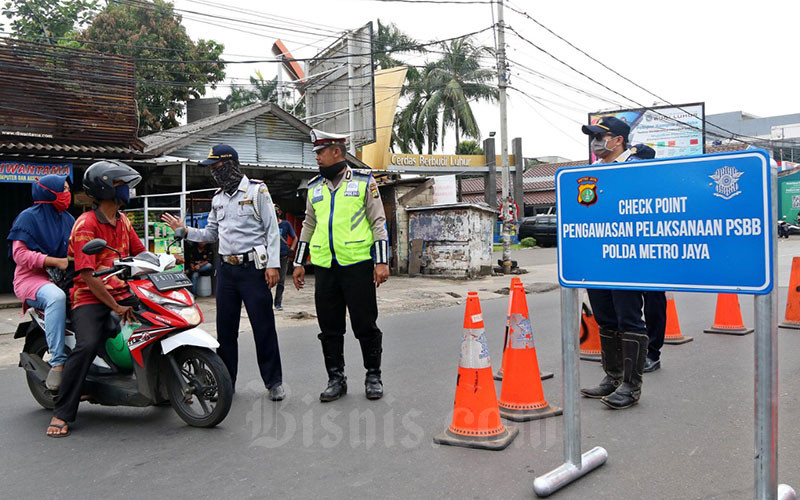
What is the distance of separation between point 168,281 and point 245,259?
27.7 inches

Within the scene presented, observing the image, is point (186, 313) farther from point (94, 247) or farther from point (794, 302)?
point (794, 302)

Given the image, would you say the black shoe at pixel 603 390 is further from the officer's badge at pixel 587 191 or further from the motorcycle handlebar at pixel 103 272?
the motorcycle handlebar at pixel 103 272

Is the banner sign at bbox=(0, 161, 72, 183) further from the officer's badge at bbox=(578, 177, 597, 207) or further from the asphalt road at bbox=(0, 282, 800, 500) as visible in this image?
the officer's badge at bbox=(578, 177, 597, 207)

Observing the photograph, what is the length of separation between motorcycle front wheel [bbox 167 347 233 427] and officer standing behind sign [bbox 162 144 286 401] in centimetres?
66

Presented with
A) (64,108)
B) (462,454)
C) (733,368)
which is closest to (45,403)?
(462,454)

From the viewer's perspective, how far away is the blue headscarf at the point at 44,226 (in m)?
4.33

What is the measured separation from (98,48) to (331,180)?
83.8ft

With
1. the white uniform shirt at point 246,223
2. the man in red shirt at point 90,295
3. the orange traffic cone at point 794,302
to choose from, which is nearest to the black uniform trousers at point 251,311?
the white uniform shirt at point 246,223

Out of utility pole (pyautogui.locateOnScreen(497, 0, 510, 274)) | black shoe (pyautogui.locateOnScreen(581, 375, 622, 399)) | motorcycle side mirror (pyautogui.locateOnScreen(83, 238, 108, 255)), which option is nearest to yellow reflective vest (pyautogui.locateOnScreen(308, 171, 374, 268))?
motorcycle side mirror (pyautogui.locateOnScreen(83, 238, 108, 255))

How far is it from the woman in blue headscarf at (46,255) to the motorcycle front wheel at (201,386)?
0.78m

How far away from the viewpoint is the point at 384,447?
12.0 feet

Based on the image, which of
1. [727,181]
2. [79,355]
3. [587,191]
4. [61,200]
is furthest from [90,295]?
[727,181]

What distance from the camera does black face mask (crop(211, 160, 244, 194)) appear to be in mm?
4770

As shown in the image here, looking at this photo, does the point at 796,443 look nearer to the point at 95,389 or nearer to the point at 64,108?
the point at 95,389
